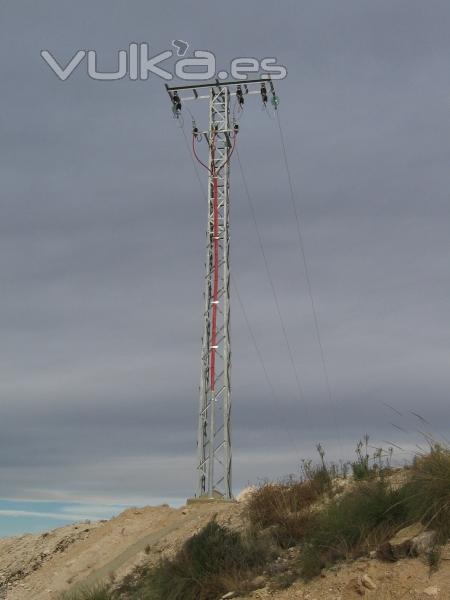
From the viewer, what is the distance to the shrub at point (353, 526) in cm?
1116

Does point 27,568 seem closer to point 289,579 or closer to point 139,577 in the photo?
point 139,577

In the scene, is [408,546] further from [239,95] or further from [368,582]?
[239,95]

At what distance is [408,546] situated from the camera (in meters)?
10.6

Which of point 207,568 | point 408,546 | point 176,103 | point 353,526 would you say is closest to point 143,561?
point 207,568

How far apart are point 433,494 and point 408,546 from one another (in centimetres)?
Result: 94

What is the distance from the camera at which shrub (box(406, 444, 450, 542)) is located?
35.1ft

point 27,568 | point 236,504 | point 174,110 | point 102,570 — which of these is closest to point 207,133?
point 174,110

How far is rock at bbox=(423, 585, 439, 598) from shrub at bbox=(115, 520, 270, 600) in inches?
128

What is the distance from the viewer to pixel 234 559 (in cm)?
1268

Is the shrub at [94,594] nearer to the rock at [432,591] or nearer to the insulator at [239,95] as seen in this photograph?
the rock at [432,591]

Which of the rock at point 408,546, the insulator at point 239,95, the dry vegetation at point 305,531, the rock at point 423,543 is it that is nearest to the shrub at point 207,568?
the dry vegetation at point 305,531

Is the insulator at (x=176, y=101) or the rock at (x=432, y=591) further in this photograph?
the insulator at (x=176, y=101)

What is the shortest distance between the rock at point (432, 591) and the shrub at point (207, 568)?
3256 mm

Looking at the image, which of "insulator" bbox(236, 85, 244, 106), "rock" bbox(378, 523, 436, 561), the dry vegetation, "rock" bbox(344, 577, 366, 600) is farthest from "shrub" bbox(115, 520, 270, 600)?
"insulator" bbox(236, 85, 244, 106)
